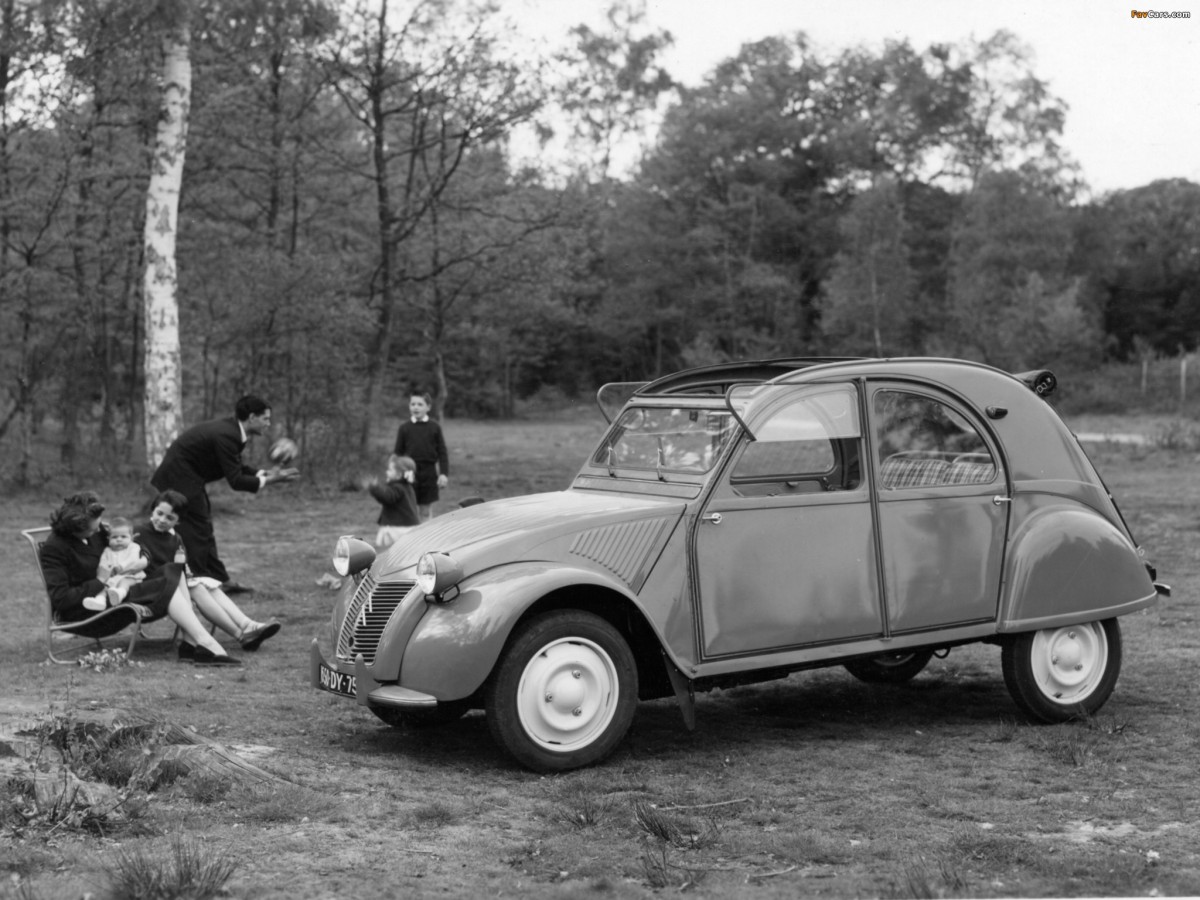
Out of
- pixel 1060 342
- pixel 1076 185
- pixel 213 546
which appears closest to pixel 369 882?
pixel 213 546

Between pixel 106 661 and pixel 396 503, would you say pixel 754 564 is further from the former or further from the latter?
pixel 396 503

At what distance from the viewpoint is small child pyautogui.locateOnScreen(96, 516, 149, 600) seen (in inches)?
366

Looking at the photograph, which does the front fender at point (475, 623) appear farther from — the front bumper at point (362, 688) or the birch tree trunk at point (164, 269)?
→ the birch tree trunk at point (164, 269)

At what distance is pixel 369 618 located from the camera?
6836 mm

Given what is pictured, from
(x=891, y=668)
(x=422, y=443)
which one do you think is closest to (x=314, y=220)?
(x=422, y=443)

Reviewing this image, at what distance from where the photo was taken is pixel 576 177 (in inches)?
1282

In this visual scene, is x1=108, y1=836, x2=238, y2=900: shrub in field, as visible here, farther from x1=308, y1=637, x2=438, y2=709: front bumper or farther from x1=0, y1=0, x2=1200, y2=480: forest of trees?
x1=0, y1=0, x2=1200, y2=480: forest of trees

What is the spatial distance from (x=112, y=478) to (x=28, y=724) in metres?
16.1

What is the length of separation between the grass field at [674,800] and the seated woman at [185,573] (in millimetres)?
201

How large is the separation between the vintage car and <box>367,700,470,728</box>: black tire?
0.02 m

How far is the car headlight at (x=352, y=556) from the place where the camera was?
7516mm

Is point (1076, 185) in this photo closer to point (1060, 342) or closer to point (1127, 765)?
→ point (1060, 342)

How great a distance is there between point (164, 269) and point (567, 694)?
14.5m

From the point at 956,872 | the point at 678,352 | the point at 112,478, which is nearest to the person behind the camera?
the point at 956,872
